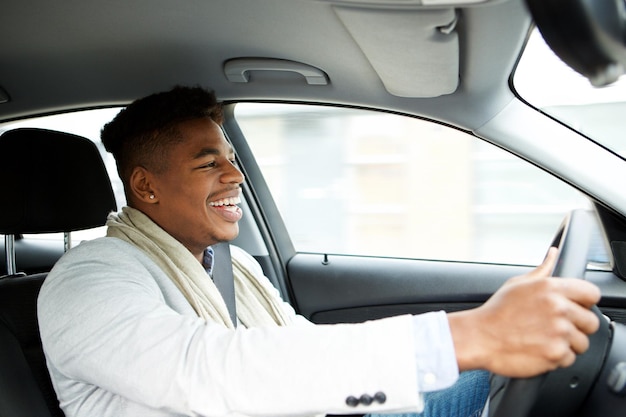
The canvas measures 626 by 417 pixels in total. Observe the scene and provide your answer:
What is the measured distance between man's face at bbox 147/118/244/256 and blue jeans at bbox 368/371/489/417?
Answer: 2.23 ft

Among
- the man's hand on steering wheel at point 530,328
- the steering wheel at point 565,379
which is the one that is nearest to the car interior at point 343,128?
the steering wheel at point 565,379

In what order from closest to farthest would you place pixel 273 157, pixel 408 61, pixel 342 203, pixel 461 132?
pixel 408 61, pixel 461 132, pixel 273 157, pixel 342 203

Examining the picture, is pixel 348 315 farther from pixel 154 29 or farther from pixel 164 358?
pixel 164 358

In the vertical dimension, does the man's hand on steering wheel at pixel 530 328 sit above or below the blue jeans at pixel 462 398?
above

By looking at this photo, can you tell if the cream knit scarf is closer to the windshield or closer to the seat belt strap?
the seat belt strap

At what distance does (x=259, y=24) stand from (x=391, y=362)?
119 cm

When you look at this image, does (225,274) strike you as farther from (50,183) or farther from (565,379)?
(565,379)

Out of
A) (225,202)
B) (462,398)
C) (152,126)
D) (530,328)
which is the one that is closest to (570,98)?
(462,398)

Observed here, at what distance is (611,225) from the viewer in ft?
7.34

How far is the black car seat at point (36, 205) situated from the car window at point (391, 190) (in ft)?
2.85

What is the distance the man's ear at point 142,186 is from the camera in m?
1.90

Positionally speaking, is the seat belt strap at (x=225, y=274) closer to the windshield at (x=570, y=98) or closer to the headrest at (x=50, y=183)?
the headrest at (x=50, y=183)

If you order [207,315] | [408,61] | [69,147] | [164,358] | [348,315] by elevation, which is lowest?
[348,315]

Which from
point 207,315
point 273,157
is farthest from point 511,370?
point 273,157
